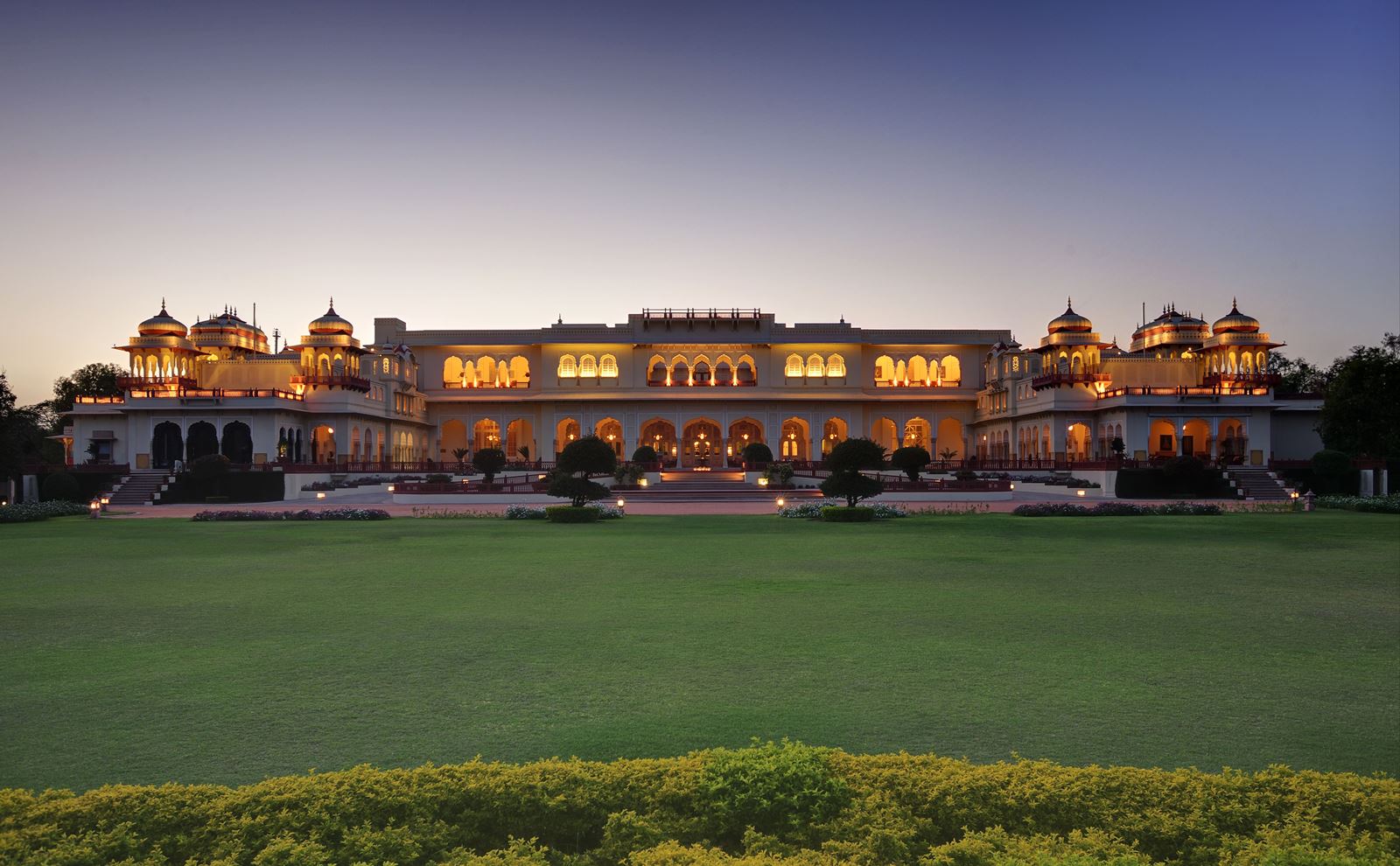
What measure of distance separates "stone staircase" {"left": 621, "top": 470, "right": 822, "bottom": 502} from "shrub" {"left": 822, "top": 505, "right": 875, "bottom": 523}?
682cm

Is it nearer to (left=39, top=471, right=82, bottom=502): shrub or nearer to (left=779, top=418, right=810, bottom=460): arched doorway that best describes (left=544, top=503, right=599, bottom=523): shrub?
(left=39, top=471, right=82, bottom=502): shrub

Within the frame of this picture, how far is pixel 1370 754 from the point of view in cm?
530

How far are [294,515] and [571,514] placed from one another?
27.8ft

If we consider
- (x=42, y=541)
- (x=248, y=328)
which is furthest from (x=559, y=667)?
(x=248, y=328)

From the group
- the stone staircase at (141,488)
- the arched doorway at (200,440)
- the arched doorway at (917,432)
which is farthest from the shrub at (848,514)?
the arched doorway at (917,432)

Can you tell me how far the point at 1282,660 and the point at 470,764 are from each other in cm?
676

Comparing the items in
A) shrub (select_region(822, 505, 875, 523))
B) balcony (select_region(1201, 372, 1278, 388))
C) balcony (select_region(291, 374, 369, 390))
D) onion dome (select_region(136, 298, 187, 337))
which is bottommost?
shrub (select_region(822, 505, 875, 523))

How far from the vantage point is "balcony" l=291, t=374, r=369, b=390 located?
44281 millimetres

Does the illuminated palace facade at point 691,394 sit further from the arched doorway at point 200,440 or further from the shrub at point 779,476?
the shrub at point 779,476

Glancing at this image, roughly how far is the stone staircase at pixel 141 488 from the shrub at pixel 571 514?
58.3 feet

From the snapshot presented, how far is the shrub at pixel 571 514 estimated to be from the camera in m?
23.5

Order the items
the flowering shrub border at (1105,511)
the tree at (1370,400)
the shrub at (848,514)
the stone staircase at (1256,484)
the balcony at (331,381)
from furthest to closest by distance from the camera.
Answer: the balcony at (331,381), the stone staircase at (1256,484), the tree at (1370,400), the flowering shrub border at (1105,511), the shrub at (848,514)

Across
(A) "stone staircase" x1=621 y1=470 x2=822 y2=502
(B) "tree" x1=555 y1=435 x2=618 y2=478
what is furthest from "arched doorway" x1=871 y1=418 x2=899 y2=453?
(B) "tree" x1=555 y1=435 x2=618 y2=478

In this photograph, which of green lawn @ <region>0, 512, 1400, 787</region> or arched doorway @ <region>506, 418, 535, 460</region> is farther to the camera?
arched doorway @ <region>506, 418, 535, 460</region>
